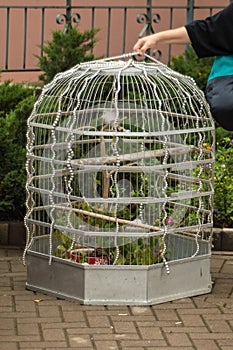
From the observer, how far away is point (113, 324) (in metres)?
6.25

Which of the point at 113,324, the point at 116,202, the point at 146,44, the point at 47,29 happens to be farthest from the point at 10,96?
the point at 47,29

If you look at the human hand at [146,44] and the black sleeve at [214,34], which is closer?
the black sleeve at [214,34]

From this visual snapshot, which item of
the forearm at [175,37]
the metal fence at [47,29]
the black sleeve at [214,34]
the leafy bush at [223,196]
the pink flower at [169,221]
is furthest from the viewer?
the metal fence at [47,29]

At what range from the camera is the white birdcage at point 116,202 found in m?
6.60

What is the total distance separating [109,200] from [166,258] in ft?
2.01

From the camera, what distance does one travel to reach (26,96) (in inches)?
360

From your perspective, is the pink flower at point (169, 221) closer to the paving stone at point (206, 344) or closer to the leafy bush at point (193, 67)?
the paving stone at point (206, 344)

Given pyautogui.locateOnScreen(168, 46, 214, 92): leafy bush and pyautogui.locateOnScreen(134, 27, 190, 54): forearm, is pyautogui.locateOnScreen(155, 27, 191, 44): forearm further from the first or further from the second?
pyautogui.locateOnScreen(168, 46, 214, 92): leafy bush

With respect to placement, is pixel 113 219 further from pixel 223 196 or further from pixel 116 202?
pixel 223 196

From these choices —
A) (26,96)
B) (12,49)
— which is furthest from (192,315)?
(12,49)

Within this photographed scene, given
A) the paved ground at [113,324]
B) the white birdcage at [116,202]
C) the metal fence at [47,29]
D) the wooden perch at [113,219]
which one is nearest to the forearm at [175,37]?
the white birdcage at [116,202]

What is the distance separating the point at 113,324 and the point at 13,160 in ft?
8.35

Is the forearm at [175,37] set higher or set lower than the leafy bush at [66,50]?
higher

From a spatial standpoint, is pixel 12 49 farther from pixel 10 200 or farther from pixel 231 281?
pixel 231 281
